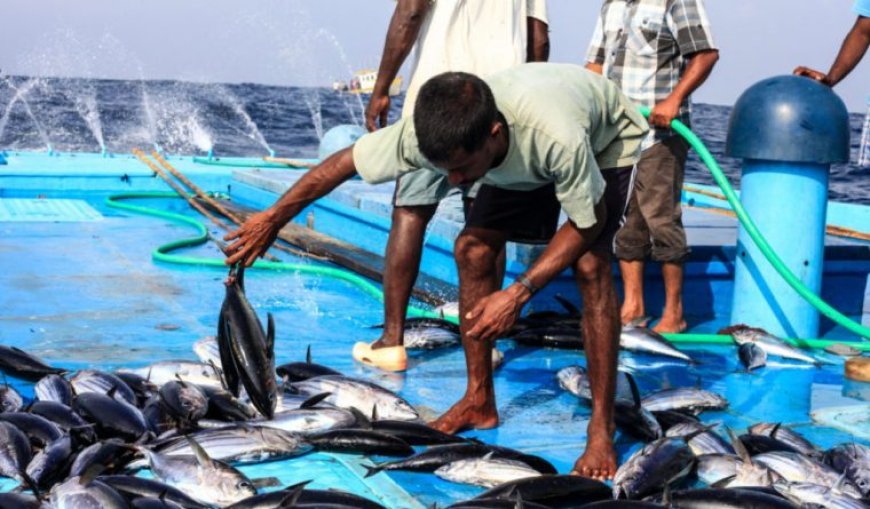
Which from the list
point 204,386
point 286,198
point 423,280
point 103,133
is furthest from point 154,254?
point 103,133

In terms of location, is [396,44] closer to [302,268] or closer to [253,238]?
[253,238]

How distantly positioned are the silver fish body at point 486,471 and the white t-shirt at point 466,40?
7.50ft

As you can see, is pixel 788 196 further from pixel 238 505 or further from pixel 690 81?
pixel 238 505

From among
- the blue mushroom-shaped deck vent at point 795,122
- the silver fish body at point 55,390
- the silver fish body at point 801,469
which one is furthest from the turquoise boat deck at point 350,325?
the blue mushroom-shaped deck vent at point 795,122

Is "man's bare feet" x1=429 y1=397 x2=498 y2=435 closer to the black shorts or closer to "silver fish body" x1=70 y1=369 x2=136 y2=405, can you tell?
the black shorts

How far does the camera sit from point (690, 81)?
6.57 metres

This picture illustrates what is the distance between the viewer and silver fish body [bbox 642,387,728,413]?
5.04 m

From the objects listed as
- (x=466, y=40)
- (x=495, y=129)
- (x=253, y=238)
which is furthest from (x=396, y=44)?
(x=495, y=129)

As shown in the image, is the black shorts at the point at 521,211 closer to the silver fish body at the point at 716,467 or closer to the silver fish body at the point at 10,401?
the silver fish body at the point at 716,467

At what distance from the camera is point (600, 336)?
4379 mm

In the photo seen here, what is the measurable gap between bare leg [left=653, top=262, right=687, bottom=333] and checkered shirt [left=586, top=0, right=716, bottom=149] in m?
0.79

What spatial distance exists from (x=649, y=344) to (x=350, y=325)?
181 cm

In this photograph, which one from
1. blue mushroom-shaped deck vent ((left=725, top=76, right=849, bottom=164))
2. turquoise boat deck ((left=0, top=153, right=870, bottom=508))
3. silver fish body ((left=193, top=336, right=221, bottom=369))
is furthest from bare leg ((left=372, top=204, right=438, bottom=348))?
blue mushroom-shaped deck vent ((left=725, top=76, right=849, bottom=164))

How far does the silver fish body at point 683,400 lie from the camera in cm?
504
